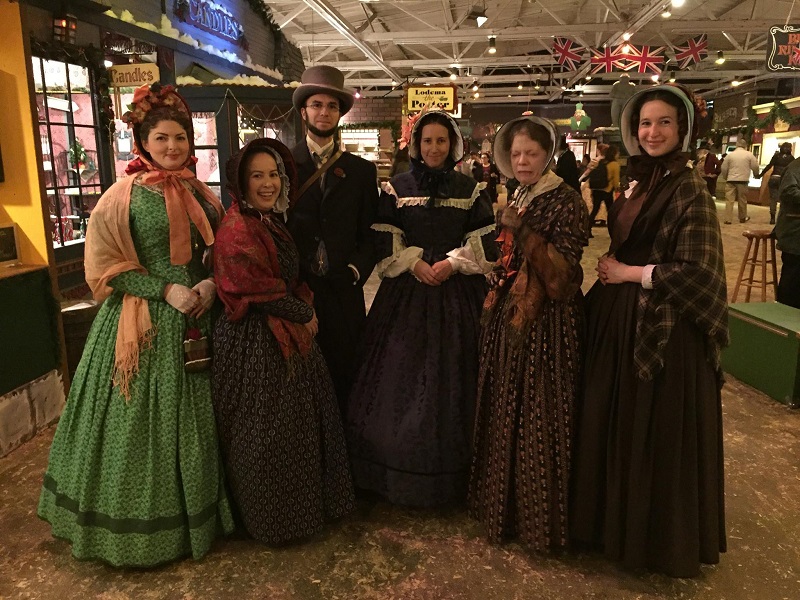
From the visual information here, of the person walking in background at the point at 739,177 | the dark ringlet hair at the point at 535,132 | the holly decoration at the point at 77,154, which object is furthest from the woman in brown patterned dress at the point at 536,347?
the person walking in background at the point at 739,177

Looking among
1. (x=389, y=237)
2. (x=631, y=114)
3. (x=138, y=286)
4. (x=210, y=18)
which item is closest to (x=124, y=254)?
(x=138, y=286)

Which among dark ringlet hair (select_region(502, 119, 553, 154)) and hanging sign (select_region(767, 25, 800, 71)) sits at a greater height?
hanging sign (select_region(767, 25, 800, 71))

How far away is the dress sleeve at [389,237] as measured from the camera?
2.58 meters

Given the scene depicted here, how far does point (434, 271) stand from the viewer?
2471 millimetres

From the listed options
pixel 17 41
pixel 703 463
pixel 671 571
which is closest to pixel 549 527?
pixel 671 571

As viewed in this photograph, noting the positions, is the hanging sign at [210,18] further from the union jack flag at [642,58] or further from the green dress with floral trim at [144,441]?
the union jack flag at [642,58]

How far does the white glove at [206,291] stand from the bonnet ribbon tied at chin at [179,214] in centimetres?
10

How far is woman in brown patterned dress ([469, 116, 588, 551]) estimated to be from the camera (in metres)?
2.12

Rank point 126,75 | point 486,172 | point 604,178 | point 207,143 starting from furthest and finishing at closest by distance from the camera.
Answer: point 486,172 < point 604,178 < point 207,143 < point 126,75

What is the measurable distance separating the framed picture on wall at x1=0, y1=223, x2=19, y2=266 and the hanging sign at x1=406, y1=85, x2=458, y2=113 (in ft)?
21.7

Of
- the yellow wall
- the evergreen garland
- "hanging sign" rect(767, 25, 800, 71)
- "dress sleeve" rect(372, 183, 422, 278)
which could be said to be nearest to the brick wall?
the evergreen garland

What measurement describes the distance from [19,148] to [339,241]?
190 cm

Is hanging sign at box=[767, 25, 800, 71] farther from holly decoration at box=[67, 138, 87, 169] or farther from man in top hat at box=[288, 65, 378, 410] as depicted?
holly decoration at box=[67, 138, 87, 169]

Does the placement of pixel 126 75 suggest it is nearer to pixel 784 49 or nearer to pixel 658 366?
pixel 658 366
